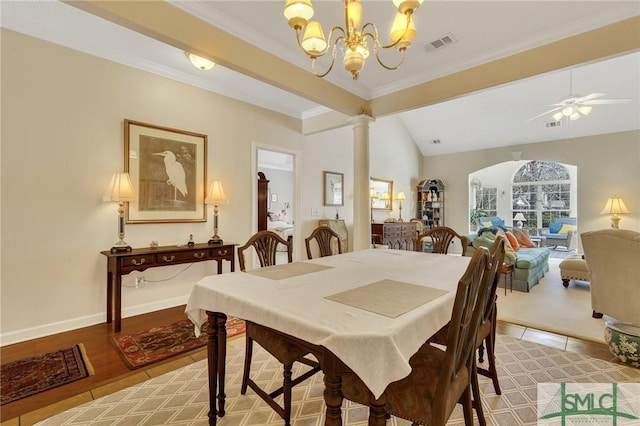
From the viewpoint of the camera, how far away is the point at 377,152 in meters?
7.09

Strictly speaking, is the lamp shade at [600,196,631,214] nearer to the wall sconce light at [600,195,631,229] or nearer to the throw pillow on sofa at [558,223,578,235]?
the wall sconce light at [600,195,631,229]

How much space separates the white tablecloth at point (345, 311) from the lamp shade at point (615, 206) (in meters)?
6.15

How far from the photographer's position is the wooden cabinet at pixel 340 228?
5434 mm

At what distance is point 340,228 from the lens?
18.8ft

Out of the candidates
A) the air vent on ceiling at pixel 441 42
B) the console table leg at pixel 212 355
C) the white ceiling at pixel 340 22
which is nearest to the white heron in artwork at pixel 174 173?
the white ceiling at pixel 340 22

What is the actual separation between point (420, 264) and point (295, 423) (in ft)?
Answer: 4.08

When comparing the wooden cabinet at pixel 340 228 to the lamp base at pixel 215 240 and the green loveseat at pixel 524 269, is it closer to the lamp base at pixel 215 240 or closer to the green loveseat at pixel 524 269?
the lamp base at pixel 215 240

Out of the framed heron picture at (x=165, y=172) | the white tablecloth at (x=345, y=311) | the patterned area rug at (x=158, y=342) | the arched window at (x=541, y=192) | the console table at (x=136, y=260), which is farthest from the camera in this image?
the arched window at (x=541, y=192)

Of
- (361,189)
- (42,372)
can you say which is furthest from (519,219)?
(42,372)

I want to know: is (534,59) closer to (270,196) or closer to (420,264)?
(420,264)

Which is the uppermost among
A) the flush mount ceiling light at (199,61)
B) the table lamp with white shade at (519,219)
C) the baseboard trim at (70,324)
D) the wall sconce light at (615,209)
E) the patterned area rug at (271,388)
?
the flush mount ceiling light at (199,61)

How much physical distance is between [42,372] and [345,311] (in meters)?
2.43

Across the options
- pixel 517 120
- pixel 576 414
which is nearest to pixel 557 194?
pixel 517 120

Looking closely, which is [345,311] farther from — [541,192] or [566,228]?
[541,192]
